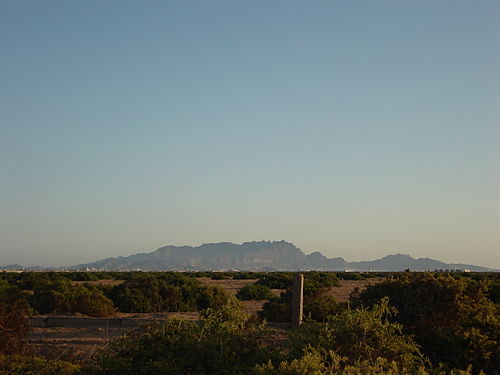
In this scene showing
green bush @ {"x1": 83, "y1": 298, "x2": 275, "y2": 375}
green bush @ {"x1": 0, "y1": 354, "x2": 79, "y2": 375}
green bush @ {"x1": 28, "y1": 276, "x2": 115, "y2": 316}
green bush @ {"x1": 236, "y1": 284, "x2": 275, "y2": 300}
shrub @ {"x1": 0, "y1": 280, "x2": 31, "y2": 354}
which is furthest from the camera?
green bush @ {"x1": 236, "y1": 284, "x2": 275, "y2": 300}

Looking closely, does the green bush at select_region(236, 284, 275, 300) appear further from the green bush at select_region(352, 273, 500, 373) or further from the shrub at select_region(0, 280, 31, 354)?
the shrub at select_region(0, 280, 31, 354)

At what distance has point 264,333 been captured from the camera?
8.20 m

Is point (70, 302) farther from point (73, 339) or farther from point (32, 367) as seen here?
point (32, 367)

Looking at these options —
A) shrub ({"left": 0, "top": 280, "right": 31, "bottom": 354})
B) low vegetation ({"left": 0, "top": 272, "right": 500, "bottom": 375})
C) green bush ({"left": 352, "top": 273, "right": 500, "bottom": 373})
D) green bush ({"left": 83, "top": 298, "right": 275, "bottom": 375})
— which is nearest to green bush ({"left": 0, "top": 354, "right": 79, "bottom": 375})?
low vegetation ({"left": 0, "top": 272, "right": 500, "bottom": 375})

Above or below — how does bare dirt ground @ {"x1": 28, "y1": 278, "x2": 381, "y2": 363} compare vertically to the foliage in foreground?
below

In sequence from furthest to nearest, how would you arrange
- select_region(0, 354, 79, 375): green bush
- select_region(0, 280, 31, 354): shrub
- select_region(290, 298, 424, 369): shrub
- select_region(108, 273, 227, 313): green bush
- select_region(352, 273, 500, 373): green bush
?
1. select_region(108, 273, 227, 313): green bush
2. select_region(0, 280, 31, 354): shrub
3. select_region(352, 273, 500, 373): green bush
4. select_region(0, 354, 79, 375): green bush
5. select_region(290, 298, 424, 369): shrub

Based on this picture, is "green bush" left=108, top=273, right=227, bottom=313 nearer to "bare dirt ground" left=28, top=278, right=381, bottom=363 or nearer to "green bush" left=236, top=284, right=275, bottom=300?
"green bush" left=236, top=284, right=275, bottom=300

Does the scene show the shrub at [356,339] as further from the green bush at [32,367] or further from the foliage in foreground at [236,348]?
the green bush at [32,367]

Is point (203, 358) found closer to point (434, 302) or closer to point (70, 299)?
point (434, 302)

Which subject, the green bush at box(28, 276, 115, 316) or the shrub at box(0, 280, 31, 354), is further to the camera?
the green bush at box(28, 276, 115, 316)

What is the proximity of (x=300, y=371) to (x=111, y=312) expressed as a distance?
19449mm

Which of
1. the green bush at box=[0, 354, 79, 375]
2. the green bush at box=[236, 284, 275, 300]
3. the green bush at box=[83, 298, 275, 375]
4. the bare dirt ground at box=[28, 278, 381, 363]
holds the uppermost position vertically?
the green bush at box=[83, 298, 275, 375]

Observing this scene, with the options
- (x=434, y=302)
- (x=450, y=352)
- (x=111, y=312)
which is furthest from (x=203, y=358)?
(x=111, y=312)

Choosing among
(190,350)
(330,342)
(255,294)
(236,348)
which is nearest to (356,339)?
(330,342)
